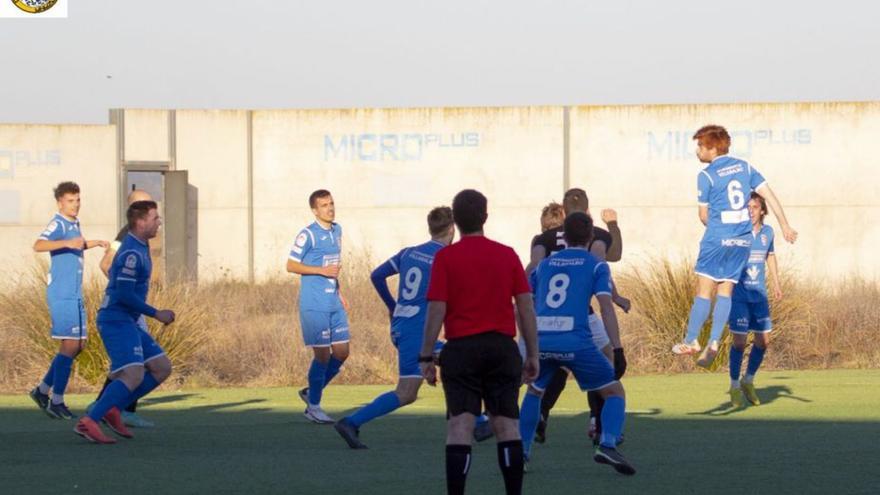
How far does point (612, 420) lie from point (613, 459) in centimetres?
24

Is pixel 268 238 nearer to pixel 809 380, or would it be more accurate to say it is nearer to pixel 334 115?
pixel 334 115

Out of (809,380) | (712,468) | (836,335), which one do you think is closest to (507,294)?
(712,468)

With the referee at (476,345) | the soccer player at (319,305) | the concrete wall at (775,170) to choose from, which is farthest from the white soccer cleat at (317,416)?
the concrete wall at (775,170)

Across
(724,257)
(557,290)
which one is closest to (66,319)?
(724,257)

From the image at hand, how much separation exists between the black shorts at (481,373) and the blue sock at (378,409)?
2792 mm

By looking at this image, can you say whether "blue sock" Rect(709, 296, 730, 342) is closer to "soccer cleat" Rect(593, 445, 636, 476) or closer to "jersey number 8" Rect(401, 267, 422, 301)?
"jersey number 8" Rect(401, 267, 422, 301)

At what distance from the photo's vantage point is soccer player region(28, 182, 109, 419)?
1234 cm

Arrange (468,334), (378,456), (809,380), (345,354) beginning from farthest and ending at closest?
(809,380)
(345,354)
(378,456)
(468,334)

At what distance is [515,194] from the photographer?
88.0 ft

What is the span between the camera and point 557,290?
27.1 ft

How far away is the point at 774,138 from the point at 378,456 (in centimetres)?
1788

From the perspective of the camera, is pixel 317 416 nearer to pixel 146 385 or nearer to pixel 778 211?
pixel 146 385

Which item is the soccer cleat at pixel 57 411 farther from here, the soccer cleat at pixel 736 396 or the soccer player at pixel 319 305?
the soccer cleat at pixel 736 396

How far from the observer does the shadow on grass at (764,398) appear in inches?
480
